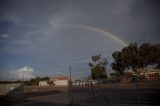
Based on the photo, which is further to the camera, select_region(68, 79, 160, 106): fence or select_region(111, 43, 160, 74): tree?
select_region(111, 43, 160, 74): tree

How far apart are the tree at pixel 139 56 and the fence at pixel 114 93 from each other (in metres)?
50.6

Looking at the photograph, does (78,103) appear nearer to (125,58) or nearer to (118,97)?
(118,97)

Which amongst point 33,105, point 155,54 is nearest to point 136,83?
point 33,105

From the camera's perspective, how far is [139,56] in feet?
224

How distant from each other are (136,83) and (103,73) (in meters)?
73.8

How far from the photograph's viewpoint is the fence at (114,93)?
47.3 ft

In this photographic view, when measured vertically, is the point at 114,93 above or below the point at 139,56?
below

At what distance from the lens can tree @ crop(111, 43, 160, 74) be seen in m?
67.8

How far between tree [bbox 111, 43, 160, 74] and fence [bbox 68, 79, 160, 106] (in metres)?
50.6

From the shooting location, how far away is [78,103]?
1948 cm

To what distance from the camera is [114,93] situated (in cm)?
1608

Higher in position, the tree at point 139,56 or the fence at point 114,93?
→ the tree at point 139,56

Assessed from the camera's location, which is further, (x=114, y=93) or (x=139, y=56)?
(x=139, y=56)

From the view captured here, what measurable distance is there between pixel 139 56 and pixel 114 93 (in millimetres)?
54103
